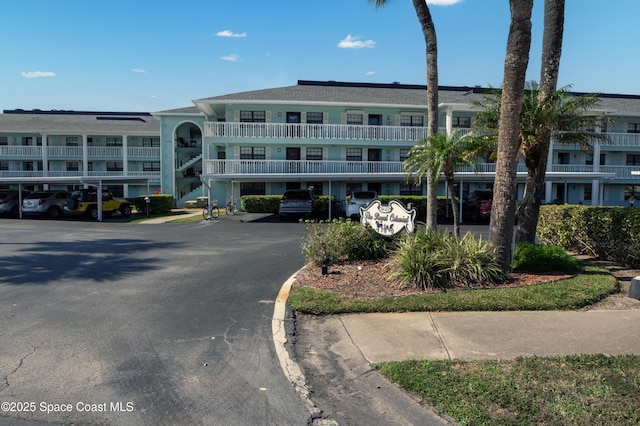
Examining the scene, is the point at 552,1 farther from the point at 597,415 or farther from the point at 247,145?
the point at 247,145

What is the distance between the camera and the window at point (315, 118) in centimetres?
3170

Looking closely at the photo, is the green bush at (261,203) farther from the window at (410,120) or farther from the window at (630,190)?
the window at (630,190)

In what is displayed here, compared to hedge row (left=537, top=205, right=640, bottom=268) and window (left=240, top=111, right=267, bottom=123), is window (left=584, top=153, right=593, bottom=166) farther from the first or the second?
hedge row (left=537, top=205, right=640, bottom=268)

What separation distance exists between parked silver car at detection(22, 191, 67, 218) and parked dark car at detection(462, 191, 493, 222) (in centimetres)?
2346

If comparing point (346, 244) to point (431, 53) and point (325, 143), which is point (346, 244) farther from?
point (325, 143)

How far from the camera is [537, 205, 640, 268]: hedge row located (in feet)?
30.0

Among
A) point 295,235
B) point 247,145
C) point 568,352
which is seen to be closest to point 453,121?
point 247,145

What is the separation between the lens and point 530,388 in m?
3.88

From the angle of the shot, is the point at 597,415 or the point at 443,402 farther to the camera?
the point at 443,402

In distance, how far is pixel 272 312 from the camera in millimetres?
6484

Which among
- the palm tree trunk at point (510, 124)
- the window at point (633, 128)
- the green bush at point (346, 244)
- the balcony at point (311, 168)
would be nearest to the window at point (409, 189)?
the balcony at point (311, 168)

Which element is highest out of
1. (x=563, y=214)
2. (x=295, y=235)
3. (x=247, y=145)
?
(x=247, y=145)

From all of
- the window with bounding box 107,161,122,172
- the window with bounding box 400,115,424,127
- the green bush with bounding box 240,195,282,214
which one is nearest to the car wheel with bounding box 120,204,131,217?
the green bush with bounding box 240,195,282,214

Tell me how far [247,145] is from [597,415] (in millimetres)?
28316
